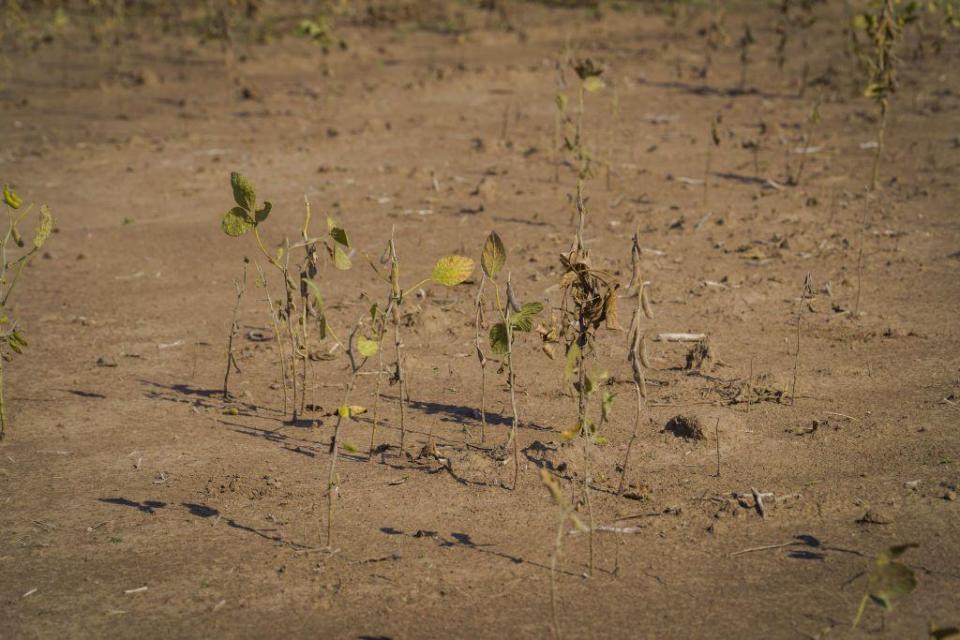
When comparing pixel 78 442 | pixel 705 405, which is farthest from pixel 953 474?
pixel 78 442

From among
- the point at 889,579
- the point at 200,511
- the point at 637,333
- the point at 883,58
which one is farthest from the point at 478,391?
the point at 883,58

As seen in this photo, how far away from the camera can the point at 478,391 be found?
485 cm

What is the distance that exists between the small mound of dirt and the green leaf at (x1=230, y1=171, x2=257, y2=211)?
1.99 metres

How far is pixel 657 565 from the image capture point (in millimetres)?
3418

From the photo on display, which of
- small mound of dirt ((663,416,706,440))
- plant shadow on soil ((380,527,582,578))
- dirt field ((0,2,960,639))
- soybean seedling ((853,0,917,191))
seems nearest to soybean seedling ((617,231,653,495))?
dirt field ((0,2,960,639))

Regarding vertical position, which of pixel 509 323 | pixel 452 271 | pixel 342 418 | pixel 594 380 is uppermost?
pixel 452 271

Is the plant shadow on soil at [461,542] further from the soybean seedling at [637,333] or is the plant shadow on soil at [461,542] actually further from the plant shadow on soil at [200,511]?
the soybean seedling at [637,333]

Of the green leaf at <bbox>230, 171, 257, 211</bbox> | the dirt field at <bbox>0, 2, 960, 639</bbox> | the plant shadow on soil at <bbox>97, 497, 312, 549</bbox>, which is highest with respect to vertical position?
the green leaf at <bbox>230, 171, 257, 211</bbox>

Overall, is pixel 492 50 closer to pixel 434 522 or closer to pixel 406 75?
pixel 406 75

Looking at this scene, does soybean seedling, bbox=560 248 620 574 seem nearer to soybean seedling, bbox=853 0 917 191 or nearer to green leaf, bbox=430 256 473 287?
green leaf, bbox=430 256 473 287

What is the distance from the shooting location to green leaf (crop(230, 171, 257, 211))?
392 centimetres

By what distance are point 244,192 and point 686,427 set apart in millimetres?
2094

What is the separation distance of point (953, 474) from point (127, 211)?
644 centimetres

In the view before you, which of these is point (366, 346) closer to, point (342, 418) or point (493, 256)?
point (342, 418)
